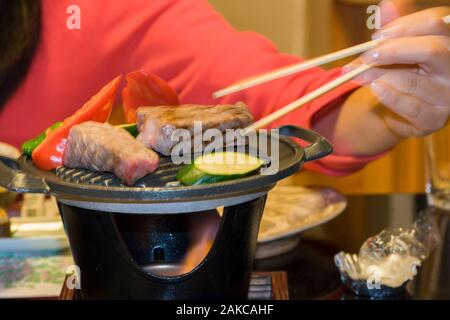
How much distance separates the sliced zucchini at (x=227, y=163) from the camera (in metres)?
0.80

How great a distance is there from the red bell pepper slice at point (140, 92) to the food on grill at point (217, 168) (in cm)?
19

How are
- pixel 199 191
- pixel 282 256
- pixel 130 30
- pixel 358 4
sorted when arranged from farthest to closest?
pixel 358 4 → pixel 130 30 → pixel 282 256 → pixel 199 191

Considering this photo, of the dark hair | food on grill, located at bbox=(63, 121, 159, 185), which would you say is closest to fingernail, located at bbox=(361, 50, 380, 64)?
food on grill, located at bbox=(63, 121, 159, 185)

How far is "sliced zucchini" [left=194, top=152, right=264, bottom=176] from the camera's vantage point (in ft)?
2.62

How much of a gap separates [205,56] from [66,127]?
0.64 meters

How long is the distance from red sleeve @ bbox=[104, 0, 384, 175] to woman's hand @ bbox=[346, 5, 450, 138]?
31 centimetres

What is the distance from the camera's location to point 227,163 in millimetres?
824

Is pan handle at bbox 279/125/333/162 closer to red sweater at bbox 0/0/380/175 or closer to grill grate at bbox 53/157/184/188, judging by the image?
grill grate at bbox 53/157/184/188

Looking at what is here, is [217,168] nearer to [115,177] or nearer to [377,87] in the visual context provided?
[115,177]

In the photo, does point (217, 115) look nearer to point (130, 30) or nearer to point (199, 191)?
point (199, 191)

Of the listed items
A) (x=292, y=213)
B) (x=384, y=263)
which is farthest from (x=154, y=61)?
(x=384, y=263)
